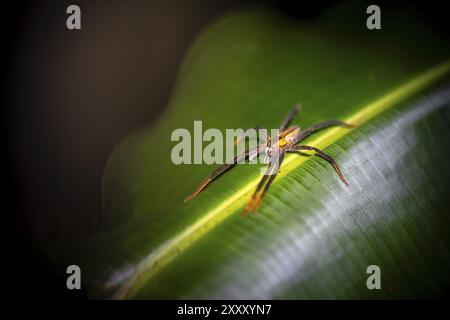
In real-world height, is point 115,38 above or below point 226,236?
above

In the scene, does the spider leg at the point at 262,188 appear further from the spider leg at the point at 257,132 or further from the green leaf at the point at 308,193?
the spider leg at the point at 257,132

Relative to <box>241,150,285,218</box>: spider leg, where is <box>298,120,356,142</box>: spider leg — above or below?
above

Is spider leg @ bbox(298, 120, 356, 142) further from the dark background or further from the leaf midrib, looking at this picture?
the dark background

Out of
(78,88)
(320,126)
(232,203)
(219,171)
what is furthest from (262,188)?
(78,88)

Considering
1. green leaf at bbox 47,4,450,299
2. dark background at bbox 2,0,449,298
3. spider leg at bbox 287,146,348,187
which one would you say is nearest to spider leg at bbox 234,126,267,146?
green leaf at bbox 47,4,450,299

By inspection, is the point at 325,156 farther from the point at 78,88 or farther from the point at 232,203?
the point at 78,88
